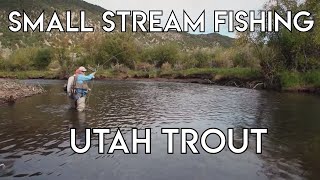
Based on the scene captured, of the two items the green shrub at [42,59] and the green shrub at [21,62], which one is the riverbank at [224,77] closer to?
the green shrub at [42,59]

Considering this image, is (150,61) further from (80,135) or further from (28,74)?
(80,135)

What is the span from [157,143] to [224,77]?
131 ft

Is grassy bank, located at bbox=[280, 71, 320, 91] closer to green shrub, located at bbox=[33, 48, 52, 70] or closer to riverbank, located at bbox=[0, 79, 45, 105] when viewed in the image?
riverbank, located at bbox=[0, 79, 45, 105]

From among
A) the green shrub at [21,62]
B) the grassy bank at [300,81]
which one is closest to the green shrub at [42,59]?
the green shrub at [21,62]

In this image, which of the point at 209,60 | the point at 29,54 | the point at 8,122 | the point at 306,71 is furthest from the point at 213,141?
the point at 29,54

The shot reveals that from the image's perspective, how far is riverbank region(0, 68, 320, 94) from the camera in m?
40.0

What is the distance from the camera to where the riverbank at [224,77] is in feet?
131

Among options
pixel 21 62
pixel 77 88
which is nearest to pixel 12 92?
pixel 77 88

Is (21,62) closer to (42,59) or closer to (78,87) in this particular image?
(42,59)

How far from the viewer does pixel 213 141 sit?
15.3m

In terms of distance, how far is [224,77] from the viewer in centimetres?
5372

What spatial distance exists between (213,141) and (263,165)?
345 cm

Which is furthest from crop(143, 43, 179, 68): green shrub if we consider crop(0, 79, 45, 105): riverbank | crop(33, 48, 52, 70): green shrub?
crop(0, 79, 45, 105): riverbank

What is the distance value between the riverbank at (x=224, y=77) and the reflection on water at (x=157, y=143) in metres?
13.9
